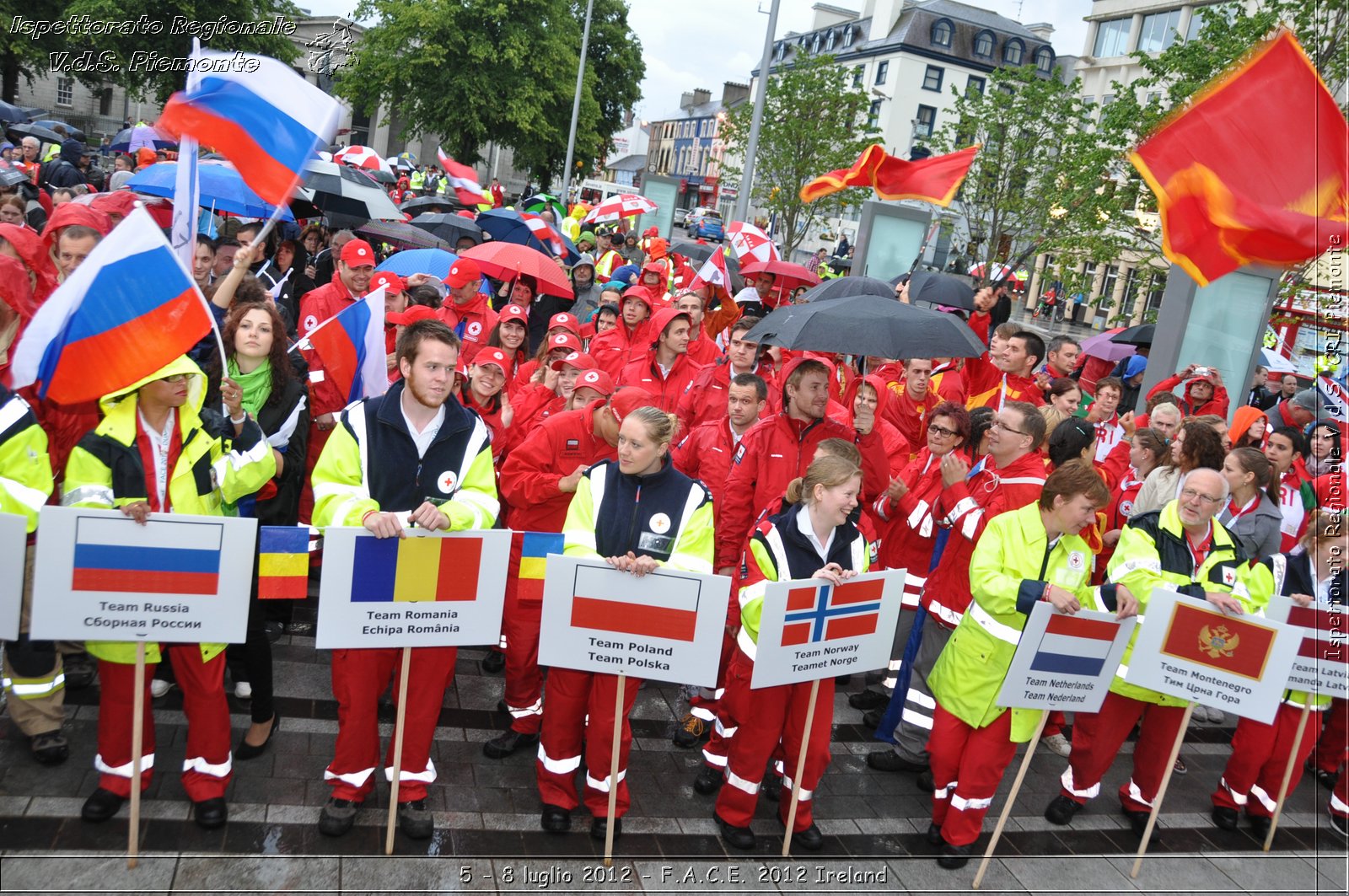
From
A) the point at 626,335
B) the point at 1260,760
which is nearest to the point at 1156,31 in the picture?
the point at 626,335

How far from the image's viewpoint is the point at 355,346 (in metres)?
6.24

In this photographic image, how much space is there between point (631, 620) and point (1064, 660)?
2.09 m

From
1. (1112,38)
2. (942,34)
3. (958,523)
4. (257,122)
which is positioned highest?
(942,34)

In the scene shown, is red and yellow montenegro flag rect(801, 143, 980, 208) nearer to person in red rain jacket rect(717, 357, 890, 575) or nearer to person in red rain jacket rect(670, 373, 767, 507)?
person in red rain jacket rect(670, 373, 767, 507)

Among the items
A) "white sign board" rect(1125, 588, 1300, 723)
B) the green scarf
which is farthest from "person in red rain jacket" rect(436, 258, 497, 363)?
"white sign board" rect(1125, 588, 1300, 723)

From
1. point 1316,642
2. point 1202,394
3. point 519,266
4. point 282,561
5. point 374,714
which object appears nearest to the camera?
point 282,561

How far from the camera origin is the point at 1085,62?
166 feet

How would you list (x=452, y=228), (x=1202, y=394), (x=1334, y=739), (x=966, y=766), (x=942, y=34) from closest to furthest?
(x=966, y=766), (x=1334, y=739), (x=1202, y=394), (x=452, y=228), (x=942, y=34)

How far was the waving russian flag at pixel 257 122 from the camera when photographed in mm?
5074

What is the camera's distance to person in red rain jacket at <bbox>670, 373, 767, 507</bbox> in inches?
238

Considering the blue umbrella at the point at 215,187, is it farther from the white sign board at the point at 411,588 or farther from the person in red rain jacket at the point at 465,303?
the white sign board at the point at 411,588

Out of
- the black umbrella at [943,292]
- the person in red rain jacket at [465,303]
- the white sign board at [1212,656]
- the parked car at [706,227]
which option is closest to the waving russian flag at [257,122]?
the person in red rain jacket at [465,303]

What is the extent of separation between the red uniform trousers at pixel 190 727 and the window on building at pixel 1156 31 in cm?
4631

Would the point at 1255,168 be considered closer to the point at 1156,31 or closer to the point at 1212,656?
the point at 1212,656
